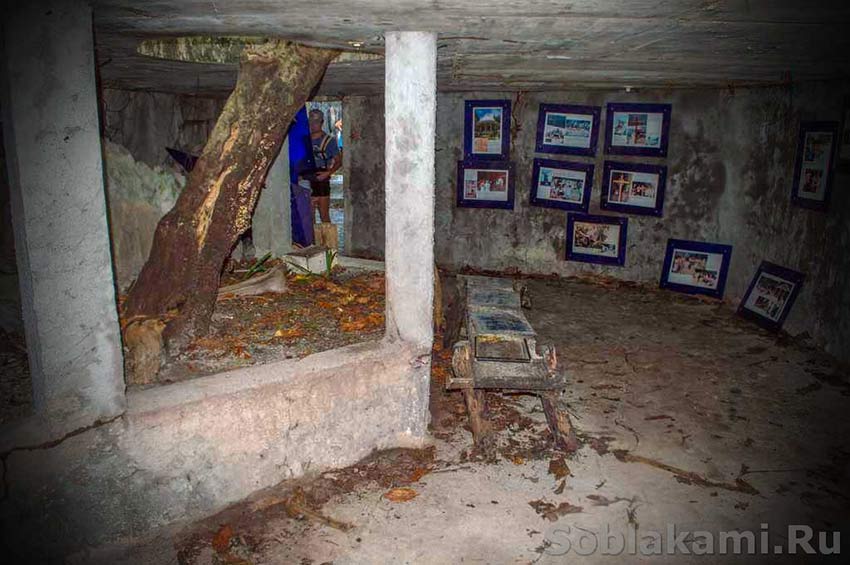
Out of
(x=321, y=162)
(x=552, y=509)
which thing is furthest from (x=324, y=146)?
(x=552, y=509)

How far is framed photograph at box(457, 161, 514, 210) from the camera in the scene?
8.84 metres

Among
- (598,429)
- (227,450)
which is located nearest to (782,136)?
(598,429)

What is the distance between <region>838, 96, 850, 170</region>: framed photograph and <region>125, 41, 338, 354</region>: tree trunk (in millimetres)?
4823

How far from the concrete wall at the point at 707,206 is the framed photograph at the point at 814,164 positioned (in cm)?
11

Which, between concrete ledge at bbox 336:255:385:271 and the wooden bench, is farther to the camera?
concrete ledge at bbox 336:255:385:271

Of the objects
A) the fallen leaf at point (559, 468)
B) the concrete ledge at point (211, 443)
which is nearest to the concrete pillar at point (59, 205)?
the concrete ledge at point (211, 443)

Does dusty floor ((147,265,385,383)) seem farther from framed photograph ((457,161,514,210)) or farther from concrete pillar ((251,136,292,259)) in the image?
framed photograph ((457,161,514,210))

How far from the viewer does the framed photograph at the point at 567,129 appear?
822 cm

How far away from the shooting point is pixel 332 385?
386 centimetres

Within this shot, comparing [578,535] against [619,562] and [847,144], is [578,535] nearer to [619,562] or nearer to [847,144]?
[619,562]

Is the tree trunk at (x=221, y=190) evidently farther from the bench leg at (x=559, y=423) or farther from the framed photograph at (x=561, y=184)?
the framed photograph at (x=561, y=184)

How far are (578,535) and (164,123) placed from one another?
6.48 m

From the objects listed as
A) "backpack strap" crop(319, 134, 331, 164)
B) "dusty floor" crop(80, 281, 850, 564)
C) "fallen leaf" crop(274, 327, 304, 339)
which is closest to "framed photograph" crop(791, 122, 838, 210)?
"dusty floor" crop(80, 281, 850, 564)

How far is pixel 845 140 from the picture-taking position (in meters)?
5.77
